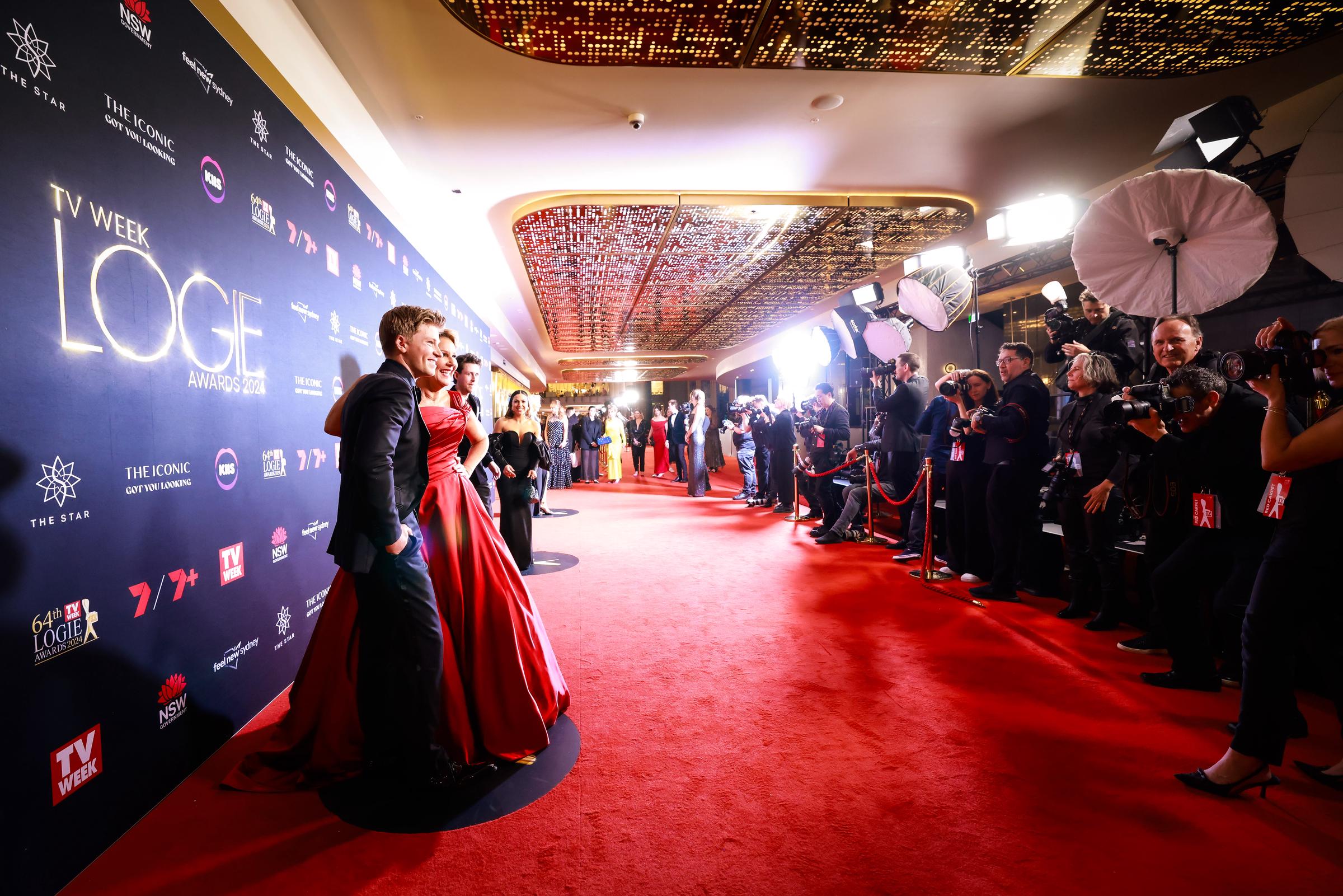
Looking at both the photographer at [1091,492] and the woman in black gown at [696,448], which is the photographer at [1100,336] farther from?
the woman in black gown at [696,448]

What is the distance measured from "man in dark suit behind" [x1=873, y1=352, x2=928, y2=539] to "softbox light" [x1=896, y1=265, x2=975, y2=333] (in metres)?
0.53

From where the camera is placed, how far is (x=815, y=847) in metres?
1.67

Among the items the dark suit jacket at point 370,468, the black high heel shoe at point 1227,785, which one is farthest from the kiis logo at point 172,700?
the black high heel shoe at point 1227,785

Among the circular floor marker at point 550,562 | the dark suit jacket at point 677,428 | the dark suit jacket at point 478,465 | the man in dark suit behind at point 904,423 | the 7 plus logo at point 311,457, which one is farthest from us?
the dark suit jacket at point 677,428

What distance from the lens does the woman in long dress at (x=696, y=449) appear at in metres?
9.91

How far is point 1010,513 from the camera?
3.82 meters

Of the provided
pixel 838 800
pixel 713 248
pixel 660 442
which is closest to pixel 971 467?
pixel 838 800

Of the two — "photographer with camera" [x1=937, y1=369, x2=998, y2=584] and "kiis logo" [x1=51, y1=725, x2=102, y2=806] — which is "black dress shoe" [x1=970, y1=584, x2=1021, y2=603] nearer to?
"photographer with camera" [x1=937, y1=369, x2=998, y2=584]

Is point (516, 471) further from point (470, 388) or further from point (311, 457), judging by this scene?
point (311, 457)

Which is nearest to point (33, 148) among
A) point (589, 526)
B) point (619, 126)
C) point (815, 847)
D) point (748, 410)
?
point (815, 847)

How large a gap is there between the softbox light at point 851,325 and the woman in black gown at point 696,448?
2839mm

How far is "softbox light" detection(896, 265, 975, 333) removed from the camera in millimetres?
5531

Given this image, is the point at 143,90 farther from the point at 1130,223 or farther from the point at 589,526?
the point at 589,526

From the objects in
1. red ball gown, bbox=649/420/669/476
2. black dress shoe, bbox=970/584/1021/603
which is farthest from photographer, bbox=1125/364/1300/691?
red ball gown, bbox=649/420/669/476
